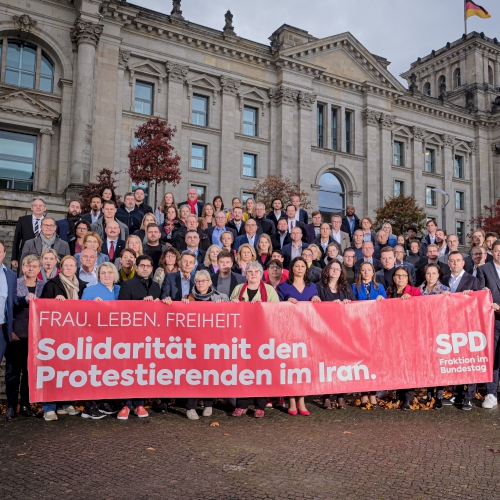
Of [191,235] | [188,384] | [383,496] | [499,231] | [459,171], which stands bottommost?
[383,496]

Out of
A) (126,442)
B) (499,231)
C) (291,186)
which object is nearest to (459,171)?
(499,231)

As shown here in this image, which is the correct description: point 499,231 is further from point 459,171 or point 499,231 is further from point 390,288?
point 390,288

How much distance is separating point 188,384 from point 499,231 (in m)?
39.8

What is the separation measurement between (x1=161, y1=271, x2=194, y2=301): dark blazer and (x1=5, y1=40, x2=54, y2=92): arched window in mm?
26076

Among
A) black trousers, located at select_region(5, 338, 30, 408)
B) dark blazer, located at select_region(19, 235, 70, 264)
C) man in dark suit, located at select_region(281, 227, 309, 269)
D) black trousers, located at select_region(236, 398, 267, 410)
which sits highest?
man in dark suit, located at select_region(281, 227, 309, 269)

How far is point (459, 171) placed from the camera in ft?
169

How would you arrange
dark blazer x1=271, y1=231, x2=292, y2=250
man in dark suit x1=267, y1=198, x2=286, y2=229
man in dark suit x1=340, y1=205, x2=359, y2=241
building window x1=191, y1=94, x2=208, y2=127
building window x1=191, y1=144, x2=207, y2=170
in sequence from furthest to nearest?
building window x1=191, y1=94, x2=208, y2=127 → building window x1=191, y1=144, x2=207, y2=170 → man in dark suit x1=340, y1=205, x2=359, y2=241 → man in dark suit x1=267, y1=198, x2=286, y2=229 → dark blazer x1=271, y1=231, x2=292, y2=250

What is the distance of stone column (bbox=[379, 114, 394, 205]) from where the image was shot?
43.0 meters

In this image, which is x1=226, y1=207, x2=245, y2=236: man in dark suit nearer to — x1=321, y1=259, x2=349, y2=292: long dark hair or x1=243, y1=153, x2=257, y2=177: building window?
x1=321, y1=259, x2=349, y2=292: long dark hair

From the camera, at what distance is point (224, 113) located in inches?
1419

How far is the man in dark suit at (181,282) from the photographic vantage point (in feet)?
24.8

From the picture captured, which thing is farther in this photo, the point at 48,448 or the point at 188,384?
the point at 188,384

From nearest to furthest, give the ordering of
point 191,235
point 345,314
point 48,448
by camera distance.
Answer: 1. point 48,448
2. point 345,314
3. point 191,235

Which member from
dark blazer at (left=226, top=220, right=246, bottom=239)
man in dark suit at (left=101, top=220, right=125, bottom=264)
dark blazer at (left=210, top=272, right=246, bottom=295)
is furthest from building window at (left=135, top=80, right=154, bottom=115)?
dark blazer at (left=210, top=272, right=246, bottom=295)
